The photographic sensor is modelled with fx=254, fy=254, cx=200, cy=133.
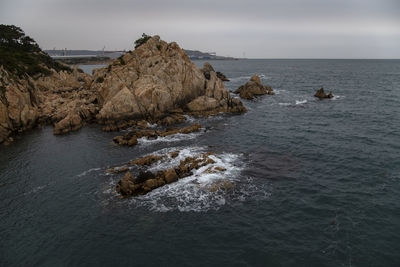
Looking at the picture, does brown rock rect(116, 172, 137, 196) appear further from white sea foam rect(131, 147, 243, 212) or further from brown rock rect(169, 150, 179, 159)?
brown rock rect(169, 150, 179, 159)

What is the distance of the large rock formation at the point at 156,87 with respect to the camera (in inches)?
2308

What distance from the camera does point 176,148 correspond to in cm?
4259

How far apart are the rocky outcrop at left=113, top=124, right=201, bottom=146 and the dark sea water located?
1.93 m

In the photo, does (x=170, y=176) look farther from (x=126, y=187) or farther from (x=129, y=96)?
(x=129, y=96)

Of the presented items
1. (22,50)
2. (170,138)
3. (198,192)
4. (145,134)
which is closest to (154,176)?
(198,192)

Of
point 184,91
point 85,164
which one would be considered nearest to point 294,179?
point 85,164

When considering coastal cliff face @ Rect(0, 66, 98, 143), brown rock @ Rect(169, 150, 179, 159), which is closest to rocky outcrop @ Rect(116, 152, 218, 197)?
brown rock @ Rect(169, 150, 179, 159)

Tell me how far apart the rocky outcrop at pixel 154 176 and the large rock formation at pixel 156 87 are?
25.1 meters

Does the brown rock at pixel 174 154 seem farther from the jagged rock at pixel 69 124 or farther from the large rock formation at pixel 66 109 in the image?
the large rock formation at pixel 66 109

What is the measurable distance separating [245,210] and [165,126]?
33606mm

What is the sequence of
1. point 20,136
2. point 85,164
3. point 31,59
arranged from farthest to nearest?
point 31,59 < point 20,136 < point 85,164

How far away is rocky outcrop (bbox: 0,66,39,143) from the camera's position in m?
49.0

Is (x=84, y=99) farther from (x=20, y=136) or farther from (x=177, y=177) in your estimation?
(x=177, y=177)

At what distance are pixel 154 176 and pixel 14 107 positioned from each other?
128ft
